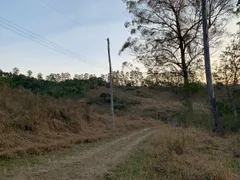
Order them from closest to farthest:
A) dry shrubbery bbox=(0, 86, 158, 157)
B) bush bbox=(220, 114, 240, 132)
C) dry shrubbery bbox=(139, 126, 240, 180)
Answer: dry shrubbery bbox=(139, 126, 240, 180) → dry shrubbery bbox=(0, 86, 158, 157) → bush bbox=(220, 114, 240, 132)

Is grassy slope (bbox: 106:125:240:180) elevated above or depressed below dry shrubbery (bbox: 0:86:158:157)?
below

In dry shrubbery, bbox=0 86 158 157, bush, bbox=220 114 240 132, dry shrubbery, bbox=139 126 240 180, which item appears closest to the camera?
dry shrubbery, bbox=139 126 240 180

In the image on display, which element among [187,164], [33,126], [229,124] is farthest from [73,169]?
[229,124]

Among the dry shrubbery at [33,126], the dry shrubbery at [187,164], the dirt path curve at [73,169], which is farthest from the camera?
the dry shrubbery at [33,126]

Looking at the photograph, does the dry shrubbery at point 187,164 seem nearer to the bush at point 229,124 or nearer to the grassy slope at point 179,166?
the grassy slope at point 179,166

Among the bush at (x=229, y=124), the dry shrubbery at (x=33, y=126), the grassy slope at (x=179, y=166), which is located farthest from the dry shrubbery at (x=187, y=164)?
the bush at (x=229, y=124)

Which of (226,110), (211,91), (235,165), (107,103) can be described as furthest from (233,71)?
(107,103)

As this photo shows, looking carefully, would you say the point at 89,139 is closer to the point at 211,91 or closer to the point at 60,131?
the point at 60,131

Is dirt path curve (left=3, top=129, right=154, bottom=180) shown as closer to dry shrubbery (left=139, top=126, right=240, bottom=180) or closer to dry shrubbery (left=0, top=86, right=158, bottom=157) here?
dry shrubbery (left=139, top=126, right=240, bottom=180)

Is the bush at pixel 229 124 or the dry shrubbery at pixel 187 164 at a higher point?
the bush at pixel 229 124

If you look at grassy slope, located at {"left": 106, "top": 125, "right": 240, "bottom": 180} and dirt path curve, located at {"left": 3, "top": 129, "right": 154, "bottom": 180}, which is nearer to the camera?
grassy slope, located at {"left": 106, "top": 125, "right": 240, "bottom": 180}

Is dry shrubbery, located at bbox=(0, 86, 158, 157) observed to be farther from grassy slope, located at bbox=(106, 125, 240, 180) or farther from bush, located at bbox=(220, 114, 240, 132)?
bush, located at bbox=(220, 114, 240, 132)

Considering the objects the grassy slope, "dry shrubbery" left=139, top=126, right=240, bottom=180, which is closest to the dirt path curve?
the grassy slope

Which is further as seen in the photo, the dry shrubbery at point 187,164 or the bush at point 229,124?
the bush at point 229,124
